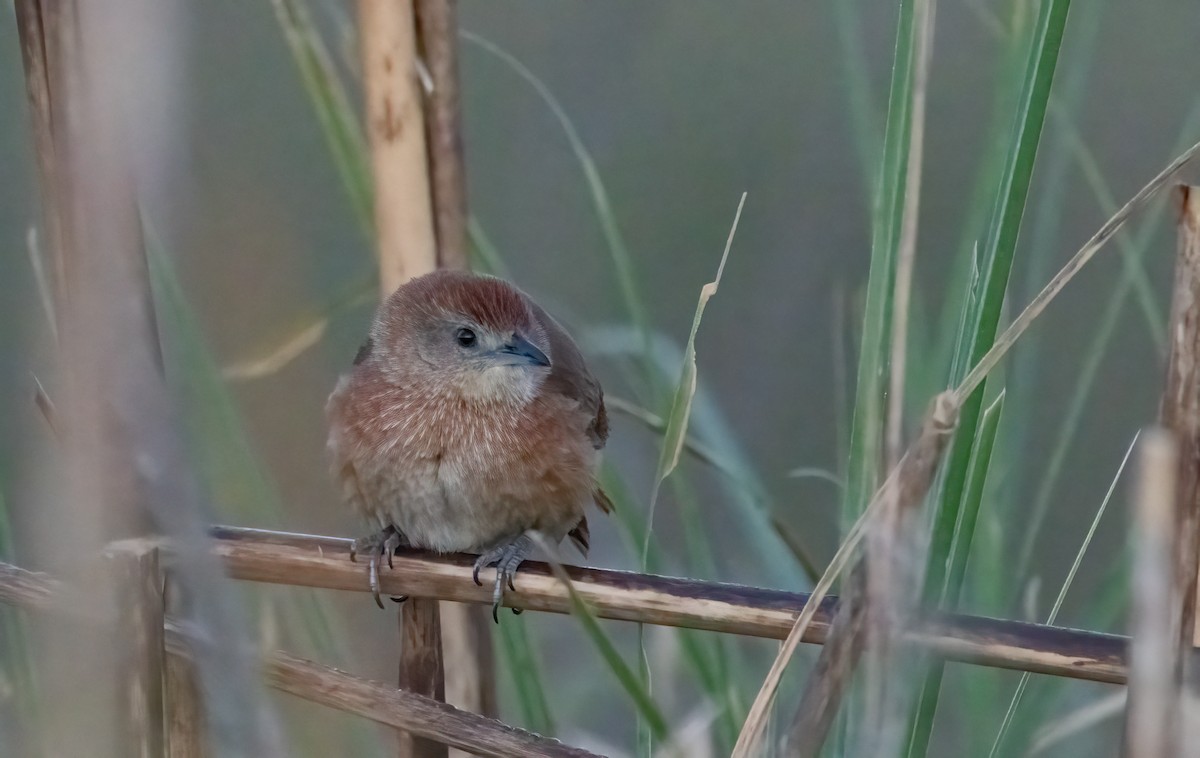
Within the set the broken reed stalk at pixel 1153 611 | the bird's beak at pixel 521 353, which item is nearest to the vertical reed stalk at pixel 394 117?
the bird's beak at pixel 521 353

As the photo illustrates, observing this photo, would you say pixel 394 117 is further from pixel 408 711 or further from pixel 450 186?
pixel 408 711

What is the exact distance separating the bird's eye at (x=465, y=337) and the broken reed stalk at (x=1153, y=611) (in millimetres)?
1097

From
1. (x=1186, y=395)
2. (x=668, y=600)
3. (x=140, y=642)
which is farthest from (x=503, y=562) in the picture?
(x=1186, y=395)

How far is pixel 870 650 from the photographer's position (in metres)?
0.81

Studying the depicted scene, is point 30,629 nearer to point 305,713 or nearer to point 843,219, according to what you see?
point 305,713

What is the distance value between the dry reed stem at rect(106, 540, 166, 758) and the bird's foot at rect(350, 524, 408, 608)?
489mm

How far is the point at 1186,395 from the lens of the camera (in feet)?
2.72

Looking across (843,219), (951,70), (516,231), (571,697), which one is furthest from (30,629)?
(951,70)

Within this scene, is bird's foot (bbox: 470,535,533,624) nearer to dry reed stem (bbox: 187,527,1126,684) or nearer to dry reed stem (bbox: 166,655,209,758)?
dry reed stem (bbox: 187,527,1126,684)

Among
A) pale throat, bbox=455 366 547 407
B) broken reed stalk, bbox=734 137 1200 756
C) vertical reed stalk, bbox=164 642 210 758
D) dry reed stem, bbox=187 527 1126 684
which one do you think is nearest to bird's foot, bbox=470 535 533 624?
dry reed stem, bbox=187 527 1126 684

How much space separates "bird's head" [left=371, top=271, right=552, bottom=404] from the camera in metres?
1.68

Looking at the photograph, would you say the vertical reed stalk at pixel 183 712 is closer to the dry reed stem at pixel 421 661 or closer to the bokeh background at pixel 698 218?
the dry reed stem at pixel 421 661

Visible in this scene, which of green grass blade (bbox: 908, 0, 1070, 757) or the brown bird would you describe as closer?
green grass blade (bbox: 908, 0, 1070, 757)

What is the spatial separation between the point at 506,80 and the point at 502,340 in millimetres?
848
